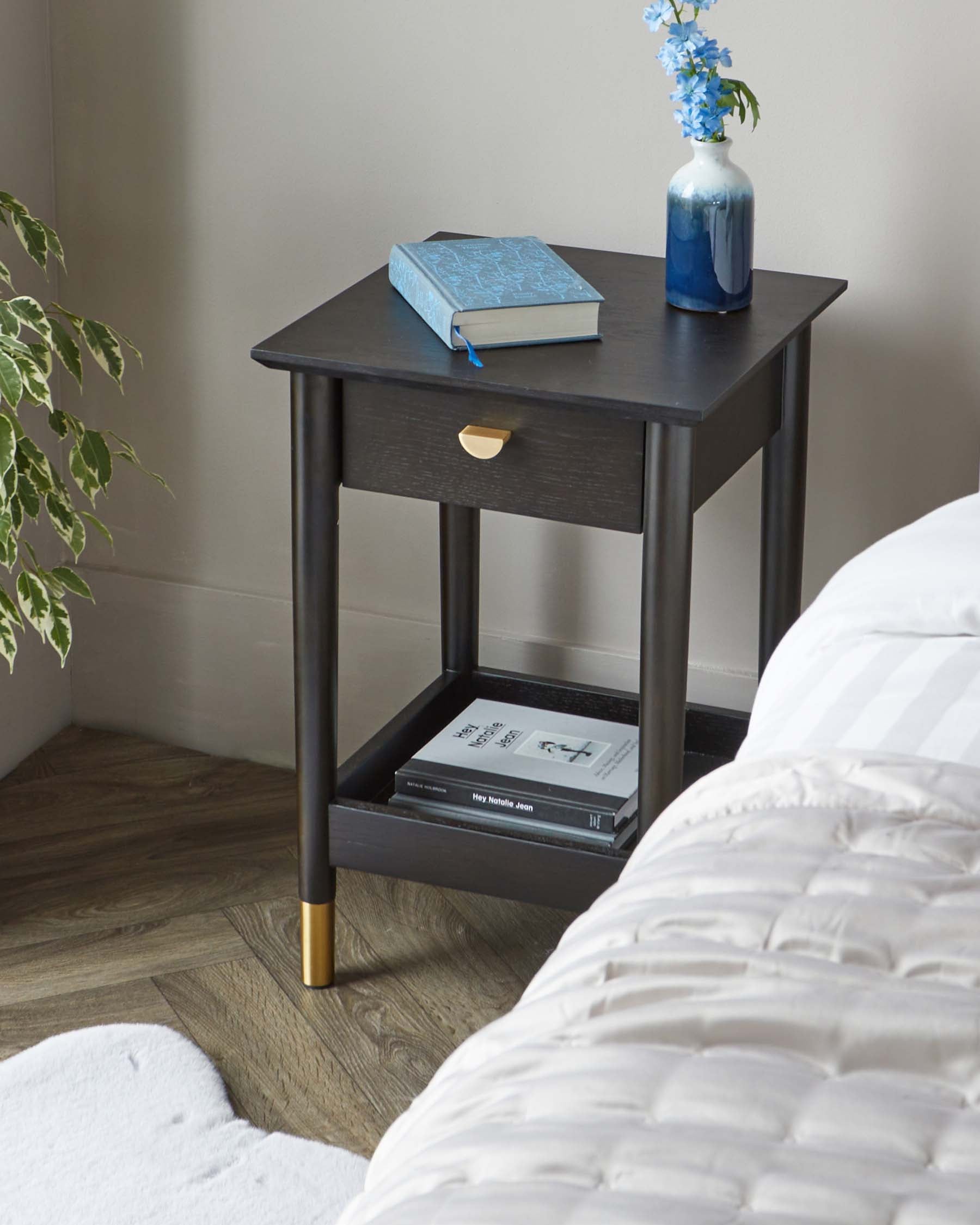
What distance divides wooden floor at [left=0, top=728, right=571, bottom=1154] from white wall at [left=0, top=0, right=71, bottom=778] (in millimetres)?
71

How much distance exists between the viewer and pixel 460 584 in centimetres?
188

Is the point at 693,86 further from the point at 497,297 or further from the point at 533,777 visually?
the point at 533,777

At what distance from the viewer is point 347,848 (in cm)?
162

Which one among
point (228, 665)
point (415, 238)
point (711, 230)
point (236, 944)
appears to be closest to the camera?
point (711, 230)

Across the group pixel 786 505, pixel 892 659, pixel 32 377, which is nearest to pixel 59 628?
pixel 32 377

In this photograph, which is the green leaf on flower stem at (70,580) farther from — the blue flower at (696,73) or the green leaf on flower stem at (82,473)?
the blue flower at (696,73)

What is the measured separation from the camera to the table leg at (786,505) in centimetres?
163

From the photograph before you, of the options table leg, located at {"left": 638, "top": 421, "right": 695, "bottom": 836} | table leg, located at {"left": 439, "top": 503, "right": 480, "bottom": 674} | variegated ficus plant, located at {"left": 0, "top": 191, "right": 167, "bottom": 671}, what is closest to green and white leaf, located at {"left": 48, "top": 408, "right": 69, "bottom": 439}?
variegated ficus plant, located at {"left": 0, "top": 191, "right": 167, "bottom": 671}

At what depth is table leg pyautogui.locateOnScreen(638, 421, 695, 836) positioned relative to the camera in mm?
1351

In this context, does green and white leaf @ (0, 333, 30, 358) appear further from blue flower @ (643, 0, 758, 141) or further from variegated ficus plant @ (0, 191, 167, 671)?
blue flower @ (643, 0, 758, 141)

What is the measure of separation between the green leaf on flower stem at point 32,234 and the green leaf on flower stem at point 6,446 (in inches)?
7.7

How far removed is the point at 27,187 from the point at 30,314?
20.1 inches

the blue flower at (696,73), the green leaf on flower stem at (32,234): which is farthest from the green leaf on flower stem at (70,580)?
the blue flower at (696,73)

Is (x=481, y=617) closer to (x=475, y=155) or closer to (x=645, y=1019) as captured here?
(x=475, y=155)
